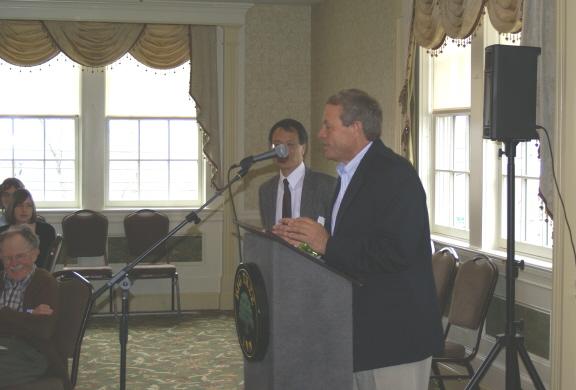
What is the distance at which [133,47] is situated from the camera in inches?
333

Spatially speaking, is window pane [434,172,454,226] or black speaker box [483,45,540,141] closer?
black speaker box [483,45,540,141]

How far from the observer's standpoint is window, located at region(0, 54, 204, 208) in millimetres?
8523

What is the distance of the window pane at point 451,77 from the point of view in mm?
5688

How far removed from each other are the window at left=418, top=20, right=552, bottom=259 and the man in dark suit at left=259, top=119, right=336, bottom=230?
1231 millimetres

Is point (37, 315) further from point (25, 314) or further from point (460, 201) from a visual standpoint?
point (460, 201)

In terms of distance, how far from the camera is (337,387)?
2504 mm

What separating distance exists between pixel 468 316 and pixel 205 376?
6.99ft

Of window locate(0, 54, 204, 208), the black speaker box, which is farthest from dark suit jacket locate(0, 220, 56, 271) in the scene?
the black speaker box

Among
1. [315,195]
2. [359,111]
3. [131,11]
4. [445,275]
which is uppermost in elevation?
[131,11]

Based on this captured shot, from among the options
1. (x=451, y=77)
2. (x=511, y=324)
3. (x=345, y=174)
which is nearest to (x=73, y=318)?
(x=345, y=174)

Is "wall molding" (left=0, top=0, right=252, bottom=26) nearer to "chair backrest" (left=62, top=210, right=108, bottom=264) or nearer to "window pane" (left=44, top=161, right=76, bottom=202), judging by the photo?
"window pane" (left=44, top=161, right=76, bottom=202)

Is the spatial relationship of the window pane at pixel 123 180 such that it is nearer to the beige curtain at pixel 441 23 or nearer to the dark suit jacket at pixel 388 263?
the beige curtain at pixel 441 23

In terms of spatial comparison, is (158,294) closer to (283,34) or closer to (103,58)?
(103,58)

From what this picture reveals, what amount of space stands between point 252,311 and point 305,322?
0.19 m
